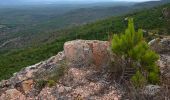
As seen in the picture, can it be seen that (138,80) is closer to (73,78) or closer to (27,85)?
(73,78)

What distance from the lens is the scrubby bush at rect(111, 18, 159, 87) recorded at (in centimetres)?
1548

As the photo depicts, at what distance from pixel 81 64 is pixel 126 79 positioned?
224cm

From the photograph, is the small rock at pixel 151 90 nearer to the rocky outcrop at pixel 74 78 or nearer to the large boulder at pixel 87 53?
Answer: the rocky outcrop at pixel 74 78

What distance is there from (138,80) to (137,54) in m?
1.37

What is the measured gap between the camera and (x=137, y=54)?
1552 cm

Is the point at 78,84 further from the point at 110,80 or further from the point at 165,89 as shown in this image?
the point at 165,89

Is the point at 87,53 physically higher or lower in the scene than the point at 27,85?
higher

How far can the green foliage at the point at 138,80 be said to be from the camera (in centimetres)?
1443

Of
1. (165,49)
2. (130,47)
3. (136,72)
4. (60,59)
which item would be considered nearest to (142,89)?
(136,72)

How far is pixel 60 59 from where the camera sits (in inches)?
704

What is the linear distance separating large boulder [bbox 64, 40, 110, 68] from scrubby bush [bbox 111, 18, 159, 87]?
113 centimetres

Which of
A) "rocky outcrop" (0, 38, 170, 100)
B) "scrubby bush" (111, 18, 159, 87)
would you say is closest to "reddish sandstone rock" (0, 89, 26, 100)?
"rocky outcrop" (0, 38, 170, 100)

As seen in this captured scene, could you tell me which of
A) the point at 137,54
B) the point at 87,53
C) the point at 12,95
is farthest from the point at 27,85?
the point at 137,54

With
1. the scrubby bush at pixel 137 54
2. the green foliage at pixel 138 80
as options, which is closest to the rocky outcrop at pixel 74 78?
the green foliage at pixel 138 80
